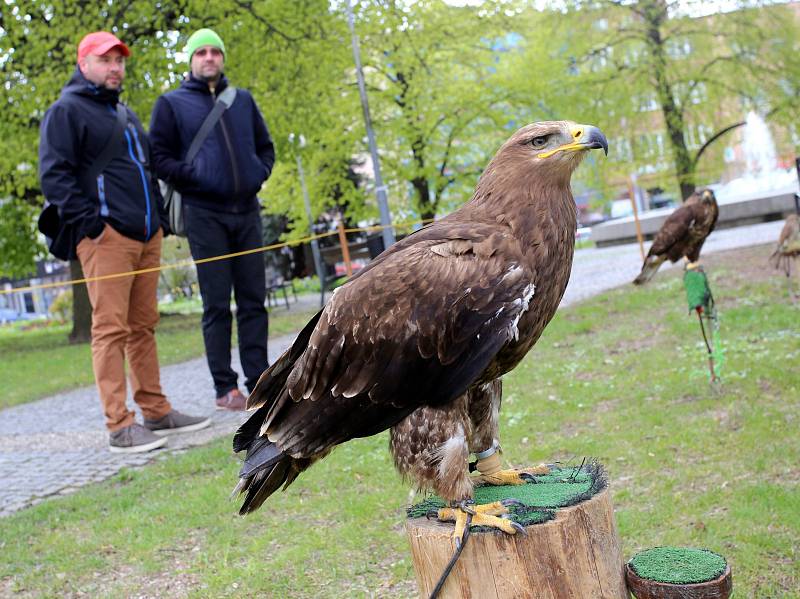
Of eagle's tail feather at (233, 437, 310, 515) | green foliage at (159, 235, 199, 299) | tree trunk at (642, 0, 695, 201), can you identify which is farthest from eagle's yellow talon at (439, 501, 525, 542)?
green foliage at (159, 235, 199, 299)

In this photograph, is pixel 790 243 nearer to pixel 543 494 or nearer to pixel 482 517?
pixel 543 494

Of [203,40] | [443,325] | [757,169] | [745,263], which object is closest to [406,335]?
[443,325]

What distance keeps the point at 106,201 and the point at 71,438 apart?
2.52 meters

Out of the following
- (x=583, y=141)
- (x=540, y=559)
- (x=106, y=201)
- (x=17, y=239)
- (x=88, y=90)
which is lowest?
(x=540, y=559)

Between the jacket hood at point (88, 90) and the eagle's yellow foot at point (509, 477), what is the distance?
4.33 meters

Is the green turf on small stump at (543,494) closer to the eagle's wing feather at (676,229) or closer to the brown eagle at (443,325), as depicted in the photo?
the brown eagle at (443,325)

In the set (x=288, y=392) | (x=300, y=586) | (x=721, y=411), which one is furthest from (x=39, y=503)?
(x=721, y=411)

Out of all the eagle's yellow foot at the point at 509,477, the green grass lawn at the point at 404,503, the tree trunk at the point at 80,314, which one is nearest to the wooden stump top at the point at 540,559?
the eagle's yellow foot at the point at 509,477

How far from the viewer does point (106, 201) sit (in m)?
5.87

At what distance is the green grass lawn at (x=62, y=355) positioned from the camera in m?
11.2

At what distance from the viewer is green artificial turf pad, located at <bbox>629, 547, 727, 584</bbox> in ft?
7.54

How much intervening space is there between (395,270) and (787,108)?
19.0m

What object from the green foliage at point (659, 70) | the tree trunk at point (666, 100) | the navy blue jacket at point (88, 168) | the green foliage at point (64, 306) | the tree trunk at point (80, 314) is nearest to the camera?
the navy blue jacket at point (88, 168)

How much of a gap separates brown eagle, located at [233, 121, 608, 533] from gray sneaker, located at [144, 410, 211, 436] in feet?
13.8
